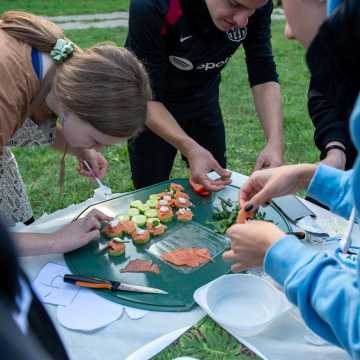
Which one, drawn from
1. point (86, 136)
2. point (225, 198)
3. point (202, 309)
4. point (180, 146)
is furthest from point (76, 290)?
point (180, 146)

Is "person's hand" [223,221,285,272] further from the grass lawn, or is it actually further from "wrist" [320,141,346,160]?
"wrist" [320,141,346,160]

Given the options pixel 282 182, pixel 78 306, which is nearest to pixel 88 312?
pixel 78 306

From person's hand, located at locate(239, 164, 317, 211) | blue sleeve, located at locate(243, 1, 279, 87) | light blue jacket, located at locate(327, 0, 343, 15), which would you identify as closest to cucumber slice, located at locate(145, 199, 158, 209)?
person's hand, located at locate(239, 164, 317, 211)

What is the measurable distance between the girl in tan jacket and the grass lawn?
51 centimetres

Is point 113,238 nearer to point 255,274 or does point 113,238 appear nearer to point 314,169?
point 255,274

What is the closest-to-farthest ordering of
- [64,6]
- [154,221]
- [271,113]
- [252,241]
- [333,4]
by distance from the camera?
[333,4] < [252,241] < [154,221] < [271,113] < [64,6]

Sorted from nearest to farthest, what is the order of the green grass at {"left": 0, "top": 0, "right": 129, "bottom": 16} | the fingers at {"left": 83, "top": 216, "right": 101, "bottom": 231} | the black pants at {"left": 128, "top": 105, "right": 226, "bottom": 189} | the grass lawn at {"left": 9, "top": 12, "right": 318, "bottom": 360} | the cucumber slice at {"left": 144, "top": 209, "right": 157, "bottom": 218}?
1. the grass lawn at {"left": 9, "top": 12, "right": 318, "bottom": 360}
2. the fingers at {"left": 83, "top": 216, "right": 101, "bottom": 231}
3. the cucumber slice at {"left": 144, "top": 209, "right": 157, "bottom": 218}
4. the black pants at {"left": 128, "top": 105, "right": 226, "bottom": 189}
5. the green grass at {"left": 0, "top": 0, "right": 129, "bottom": 16}

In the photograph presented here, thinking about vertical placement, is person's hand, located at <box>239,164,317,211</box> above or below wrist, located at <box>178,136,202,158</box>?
above

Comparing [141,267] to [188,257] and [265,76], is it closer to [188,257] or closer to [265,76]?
[188,257]

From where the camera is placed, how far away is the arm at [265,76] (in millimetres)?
1964

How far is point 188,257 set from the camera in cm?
136

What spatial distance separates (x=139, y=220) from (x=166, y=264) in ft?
0.73

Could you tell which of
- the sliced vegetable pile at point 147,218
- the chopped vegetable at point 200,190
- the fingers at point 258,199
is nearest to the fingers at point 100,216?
the sliced vegetable pile at point 147,218

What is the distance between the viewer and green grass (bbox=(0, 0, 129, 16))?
8.54 m
